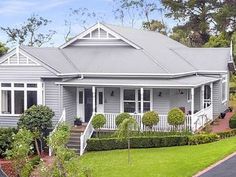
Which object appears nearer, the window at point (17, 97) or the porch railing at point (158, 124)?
the porch railing at point (158, 124)

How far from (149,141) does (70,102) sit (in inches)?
273

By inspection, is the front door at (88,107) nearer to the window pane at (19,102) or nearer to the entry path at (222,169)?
the window pane at (19,102)

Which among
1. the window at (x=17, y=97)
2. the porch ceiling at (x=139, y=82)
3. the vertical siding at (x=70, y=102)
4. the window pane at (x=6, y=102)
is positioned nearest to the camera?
the porch ceiling at (x=139, y=82)

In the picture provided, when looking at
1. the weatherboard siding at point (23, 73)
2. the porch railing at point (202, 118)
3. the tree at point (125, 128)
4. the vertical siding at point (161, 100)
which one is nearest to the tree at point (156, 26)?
the porch railing at point (202, 118)

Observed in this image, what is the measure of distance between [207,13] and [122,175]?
53693 mm

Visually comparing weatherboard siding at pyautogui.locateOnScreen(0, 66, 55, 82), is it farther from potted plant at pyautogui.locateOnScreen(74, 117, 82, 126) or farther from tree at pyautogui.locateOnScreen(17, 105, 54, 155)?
potted plant at pyautogui.locateOnScreen(74, 117, 82, 126)

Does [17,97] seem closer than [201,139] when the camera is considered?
No

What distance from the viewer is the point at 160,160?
24.7 metres

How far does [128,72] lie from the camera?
34.0 meters

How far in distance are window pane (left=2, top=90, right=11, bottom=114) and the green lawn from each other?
7.34 metres

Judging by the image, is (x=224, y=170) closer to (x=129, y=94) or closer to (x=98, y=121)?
(x=98, y=121)

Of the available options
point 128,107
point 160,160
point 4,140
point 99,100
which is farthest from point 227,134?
point 4,140

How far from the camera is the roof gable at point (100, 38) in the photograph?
36719 mm

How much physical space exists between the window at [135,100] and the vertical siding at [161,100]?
430 mm
